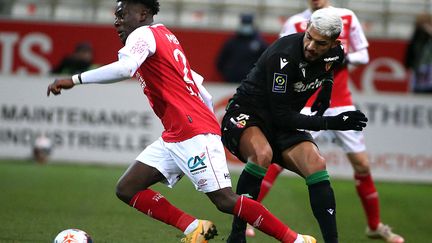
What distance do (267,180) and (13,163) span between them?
21.3 ft

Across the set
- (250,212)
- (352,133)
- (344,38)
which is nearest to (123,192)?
(250,212)

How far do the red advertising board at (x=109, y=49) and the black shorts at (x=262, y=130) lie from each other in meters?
10.5

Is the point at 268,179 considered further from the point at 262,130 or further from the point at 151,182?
the point at 151,182

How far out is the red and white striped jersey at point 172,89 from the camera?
6.72 meters

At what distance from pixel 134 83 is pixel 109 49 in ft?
11.4

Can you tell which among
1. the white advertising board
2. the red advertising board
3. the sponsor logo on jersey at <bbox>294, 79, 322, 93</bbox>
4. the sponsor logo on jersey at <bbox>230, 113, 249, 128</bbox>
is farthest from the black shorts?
the red advertising board

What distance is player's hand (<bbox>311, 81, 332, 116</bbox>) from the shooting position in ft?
24.6

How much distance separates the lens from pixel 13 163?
1451cm

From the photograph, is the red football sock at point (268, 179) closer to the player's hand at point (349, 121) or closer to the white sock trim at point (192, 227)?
the white sock trim at point (192, 227)

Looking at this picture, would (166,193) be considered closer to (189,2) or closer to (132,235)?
(132,235)

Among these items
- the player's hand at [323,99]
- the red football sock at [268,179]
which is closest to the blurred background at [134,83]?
the red football sock at [268,179]

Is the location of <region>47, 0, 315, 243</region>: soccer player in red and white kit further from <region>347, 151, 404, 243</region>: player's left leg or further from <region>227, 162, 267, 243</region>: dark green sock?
<region>347, 151, 404, 243</region>: player's left leg

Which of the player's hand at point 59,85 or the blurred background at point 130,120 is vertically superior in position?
the player's hand at point 59,85

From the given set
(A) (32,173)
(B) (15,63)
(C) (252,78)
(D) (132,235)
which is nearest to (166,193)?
(A) (32,173)
